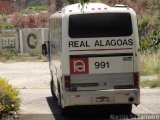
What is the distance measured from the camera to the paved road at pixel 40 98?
1467 cm

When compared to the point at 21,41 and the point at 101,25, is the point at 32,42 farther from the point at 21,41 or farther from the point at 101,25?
the point at 101,25

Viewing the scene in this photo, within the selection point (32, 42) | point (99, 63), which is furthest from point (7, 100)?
point (32, 42)

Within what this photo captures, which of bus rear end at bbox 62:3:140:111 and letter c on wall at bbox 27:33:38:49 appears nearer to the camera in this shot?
bus rear end at bbox 62:3:140:111

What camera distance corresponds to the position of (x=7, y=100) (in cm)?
1371

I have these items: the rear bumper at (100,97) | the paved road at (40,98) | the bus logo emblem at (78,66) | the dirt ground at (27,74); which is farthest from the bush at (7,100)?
the dirt ground at (27,74)

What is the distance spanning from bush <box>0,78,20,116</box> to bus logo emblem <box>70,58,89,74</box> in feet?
6.02

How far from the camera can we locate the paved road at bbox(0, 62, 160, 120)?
1467 cm

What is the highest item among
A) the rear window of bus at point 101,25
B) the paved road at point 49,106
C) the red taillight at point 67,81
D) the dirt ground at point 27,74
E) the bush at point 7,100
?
the rear window of bus at point 101,25

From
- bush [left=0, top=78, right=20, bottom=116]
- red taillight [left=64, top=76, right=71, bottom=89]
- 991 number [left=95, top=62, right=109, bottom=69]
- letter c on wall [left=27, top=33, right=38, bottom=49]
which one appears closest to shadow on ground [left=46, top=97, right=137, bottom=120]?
bush [left=0, top=78, right=20, bottom=116]

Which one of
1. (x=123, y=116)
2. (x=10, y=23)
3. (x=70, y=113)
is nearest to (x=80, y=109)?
(x=70, y=113)

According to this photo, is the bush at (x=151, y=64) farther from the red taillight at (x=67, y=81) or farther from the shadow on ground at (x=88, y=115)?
the red taillight at (x=67, y=81)

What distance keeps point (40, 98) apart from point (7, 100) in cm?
504

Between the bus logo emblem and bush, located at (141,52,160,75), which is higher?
the bus logo emblem

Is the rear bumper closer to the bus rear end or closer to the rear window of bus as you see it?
the bus rear end
